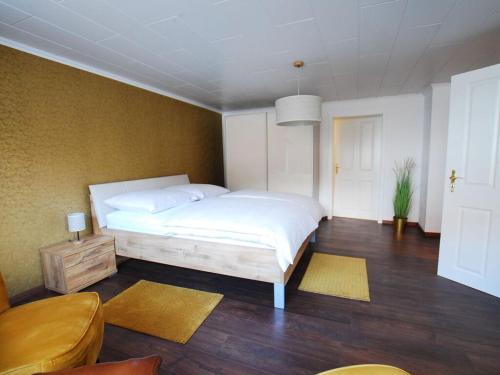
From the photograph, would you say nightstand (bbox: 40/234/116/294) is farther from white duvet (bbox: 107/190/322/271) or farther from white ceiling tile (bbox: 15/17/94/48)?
white ceiling tile (bbox: 15/17/94/48)

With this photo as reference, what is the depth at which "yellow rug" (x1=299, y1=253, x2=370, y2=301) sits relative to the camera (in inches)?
91.3

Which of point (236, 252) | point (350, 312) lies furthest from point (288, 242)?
point (350, 312)

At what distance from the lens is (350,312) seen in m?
2.02

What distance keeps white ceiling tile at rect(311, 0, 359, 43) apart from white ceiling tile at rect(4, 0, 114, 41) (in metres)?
1.68

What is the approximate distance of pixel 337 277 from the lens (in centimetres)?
260

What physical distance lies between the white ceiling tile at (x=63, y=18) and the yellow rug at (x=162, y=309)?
2.29m

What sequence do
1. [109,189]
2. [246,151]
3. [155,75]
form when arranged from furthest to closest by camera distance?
[246,151]
[155,75]
[109,189]

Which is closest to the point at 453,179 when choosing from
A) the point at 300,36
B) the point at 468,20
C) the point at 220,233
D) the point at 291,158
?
the point at 468,20

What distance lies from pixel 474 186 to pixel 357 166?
8.81 feet

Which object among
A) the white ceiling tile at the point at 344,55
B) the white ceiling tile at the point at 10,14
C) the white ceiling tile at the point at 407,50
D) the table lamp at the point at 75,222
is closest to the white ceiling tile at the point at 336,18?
the white ceiling tile at the point at 344,55

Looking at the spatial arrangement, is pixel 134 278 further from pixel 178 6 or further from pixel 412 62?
pixel 412 62

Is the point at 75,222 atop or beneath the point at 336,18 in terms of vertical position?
beneath

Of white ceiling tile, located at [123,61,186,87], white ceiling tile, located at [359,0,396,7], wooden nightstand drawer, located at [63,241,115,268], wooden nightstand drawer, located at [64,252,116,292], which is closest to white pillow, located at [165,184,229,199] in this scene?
wooden nightstand drawer, located at [63,241,115,268]

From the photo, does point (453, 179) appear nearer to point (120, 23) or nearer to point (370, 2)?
point (370, 2)
